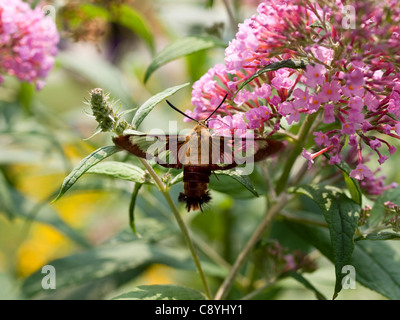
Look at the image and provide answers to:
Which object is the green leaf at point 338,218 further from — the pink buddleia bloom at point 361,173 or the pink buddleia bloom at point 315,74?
the pink buddleia bloom at point 315,74

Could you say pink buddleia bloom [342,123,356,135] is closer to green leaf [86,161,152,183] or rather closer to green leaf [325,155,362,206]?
green leaf [325,155,362,206]

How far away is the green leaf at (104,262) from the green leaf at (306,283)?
647 millimetres

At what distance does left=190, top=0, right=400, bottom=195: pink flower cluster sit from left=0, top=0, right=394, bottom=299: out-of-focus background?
1.51 feet

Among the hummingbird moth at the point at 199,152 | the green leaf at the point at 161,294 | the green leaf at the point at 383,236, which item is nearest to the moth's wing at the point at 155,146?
the hummingbird moth at the point at 199,152

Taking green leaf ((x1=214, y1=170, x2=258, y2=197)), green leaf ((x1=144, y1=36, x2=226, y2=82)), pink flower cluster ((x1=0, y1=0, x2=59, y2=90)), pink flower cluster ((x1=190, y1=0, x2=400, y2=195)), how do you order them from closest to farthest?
pink flower cluster ((x1=190, y1=0, x2=400, y2=195)) → green leaf ((x1=214, y1=170, x2=258, y2=197)) → green leaf ((x1=144, y1=36, x2=226, y2=82)) → pink flower cluster ((x1=0, y1=0, x2=59, y2=90))

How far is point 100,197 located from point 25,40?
1.64 meters

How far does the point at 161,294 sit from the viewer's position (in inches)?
49.6

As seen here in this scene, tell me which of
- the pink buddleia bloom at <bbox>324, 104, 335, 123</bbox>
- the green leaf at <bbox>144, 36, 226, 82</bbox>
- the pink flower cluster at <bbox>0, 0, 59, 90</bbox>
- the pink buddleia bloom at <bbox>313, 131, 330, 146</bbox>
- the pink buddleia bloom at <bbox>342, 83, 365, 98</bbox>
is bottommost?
the pink buddleia bloom at <bbox>313, 131, 330, 146</bbox>

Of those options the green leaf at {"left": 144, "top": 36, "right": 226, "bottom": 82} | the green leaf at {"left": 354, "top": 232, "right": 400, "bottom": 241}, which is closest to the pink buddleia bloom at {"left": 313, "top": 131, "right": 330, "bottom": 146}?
the green leaf at {"left": 354, "top": 232, "right": 400, "bottom": 241}

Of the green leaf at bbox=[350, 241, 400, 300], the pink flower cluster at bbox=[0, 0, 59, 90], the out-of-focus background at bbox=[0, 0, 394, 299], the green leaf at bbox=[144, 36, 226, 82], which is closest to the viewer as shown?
the green leaf at bbox=[350, 241, 400, 300]

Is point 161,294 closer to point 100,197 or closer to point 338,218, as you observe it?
point 338,218

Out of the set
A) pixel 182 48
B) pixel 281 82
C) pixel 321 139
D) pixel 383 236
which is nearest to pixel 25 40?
pixel 182 48

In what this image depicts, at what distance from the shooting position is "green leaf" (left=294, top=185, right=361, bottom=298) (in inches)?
A: 42.8

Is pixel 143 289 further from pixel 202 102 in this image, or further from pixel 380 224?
pixel 380 224
